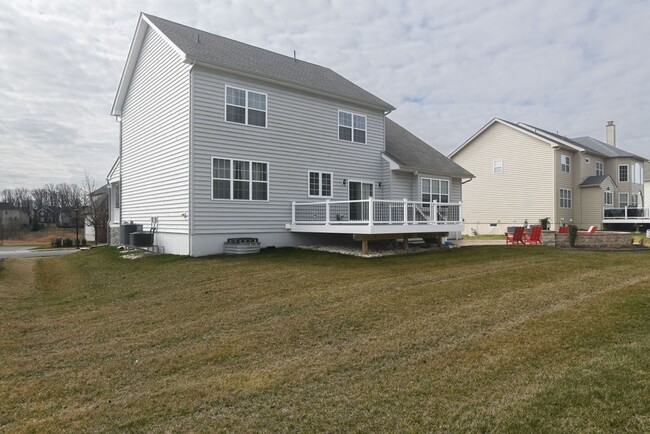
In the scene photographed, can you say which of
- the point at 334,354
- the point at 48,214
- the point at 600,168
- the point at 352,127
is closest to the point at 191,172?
the point at 352,127

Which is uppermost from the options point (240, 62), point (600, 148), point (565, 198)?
point (600, 148)

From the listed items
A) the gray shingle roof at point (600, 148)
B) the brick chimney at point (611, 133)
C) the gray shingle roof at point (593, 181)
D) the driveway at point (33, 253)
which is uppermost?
the brick chimney at point (611, 133)

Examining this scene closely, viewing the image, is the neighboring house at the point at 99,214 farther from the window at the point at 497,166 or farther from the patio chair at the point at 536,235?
the window at the point at 497,166

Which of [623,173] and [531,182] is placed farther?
[623,173]

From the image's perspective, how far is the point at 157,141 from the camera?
51.7 ft

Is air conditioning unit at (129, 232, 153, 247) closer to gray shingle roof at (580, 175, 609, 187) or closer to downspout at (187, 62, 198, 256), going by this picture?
downspout at (187, 62, 198, 256)

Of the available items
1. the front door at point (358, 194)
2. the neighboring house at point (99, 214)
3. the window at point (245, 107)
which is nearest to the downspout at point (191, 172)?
the window at point (245, 107)

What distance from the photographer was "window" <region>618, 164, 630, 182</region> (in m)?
34.3

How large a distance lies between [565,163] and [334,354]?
3071cm

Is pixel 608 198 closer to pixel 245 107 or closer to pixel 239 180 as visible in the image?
pixel 245 107

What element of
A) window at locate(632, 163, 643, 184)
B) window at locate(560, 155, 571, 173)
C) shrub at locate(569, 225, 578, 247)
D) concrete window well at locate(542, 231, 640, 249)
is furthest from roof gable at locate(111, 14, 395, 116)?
window at locate(632, 163, 643, 184)

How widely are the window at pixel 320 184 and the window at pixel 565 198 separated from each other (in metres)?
20.7

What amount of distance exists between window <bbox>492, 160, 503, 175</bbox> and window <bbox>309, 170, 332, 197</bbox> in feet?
63.5

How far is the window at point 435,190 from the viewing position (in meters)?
19.4
